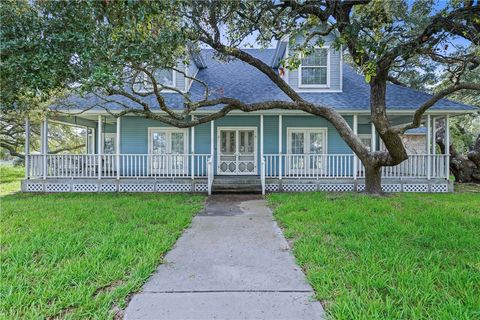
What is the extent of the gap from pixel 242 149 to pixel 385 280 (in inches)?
355

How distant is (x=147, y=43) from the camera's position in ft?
18.0

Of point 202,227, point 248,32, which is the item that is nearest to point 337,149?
point 248,32

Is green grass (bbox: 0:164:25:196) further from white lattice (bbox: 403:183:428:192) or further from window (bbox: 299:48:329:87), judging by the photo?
white lattice (bbox: 403:183:428:192)

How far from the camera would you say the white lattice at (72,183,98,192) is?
993cm

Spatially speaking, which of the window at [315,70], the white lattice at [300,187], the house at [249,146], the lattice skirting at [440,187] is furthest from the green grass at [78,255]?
the lattice skirting at [440,187]

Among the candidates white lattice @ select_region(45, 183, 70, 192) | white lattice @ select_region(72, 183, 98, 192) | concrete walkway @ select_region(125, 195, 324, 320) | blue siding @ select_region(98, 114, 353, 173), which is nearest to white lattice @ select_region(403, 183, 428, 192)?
blue siding @ select_region(98, 114, 353, 173)

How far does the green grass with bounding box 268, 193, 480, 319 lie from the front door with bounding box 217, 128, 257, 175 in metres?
5.04

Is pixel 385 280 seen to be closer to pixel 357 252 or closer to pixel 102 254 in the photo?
pixel 357 252

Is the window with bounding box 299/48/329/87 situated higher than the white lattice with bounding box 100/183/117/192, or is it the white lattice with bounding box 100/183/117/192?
the window with bounding box 299/48/329/87

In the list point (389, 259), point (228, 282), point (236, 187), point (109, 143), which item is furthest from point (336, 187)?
point (109, 143)

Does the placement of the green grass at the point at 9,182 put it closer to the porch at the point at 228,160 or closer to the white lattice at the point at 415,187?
the porch at the point at 228,160

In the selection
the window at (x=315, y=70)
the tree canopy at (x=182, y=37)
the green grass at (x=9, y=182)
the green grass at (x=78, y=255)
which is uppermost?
the window at (x=315, y=70)

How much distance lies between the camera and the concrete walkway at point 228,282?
8.07 ft

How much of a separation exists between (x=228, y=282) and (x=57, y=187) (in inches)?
381
